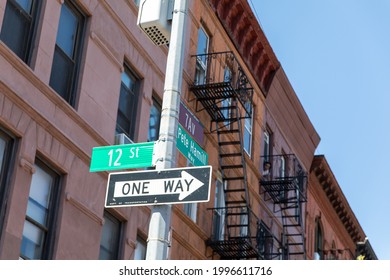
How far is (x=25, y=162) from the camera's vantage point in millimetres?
13625

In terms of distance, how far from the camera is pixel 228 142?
22.9 metres

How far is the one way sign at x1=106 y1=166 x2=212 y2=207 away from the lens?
8.51 metres

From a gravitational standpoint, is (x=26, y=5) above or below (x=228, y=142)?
below

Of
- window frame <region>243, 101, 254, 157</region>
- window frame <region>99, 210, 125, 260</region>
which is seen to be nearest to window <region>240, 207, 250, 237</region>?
window frame <region>243, 101, 254, 157</region>

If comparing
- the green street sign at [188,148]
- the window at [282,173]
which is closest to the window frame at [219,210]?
the window at [282,173]

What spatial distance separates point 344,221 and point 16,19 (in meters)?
28.5

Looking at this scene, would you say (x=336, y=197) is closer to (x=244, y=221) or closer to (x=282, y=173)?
(x=282, y=173)

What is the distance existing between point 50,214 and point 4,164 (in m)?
1.52

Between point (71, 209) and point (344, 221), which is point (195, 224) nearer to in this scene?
point (71, 209)

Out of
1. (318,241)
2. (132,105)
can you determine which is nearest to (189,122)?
(132,105)

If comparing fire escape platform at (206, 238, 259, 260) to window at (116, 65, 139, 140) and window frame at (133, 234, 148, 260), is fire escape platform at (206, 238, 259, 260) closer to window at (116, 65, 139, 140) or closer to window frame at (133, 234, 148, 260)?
window frame at (133, 234, 148, 260)

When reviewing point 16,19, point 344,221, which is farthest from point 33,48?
point 344,221

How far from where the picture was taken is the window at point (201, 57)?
2241cm

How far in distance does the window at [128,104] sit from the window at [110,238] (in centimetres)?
202
